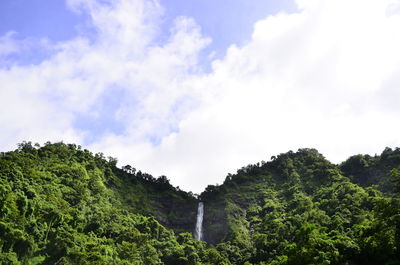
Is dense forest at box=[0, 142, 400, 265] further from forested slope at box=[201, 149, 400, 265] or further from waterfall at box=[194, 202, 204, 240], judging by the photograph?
waterfall at box=[194, 202, 204, 240]

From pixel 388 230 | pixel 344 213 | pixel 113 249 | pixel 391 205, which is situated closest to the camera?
pixel 391 205

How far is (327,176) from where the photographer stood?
325ft

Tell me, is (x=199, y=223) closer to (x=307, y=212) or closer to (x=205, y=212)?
(x=205, y=212)

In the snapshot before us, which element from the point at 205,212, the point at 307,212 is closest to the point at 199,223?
the point at 205,212

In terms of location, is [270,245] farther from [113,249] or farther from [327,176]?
[327,176]

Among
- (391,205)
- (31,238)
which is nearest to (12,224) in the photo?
(31,238)

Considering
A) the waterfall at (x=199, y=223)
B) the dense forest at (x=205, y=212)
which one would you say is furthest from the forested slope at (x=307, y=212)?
the waterfall at (x=199, y=223)

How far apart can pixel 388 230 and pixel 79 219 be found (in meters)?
51.8

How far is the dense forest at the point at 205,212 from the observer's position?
43406 millimetres

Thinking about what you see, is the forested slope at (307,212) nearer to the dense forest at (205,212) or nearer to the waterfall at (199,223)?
the dense forest at (205,212)

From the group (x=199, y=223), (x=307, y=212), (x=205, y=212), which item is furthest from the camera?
(x=205, y=212)

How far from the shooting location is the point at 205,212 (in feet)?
330

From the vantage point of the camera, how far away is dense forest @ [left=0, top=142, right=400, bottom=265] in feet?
142

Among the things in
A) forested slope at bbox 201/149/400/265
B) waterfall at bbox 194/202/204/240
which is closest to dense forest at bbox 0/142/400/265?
forested slope at bbox 201/149/400/265
